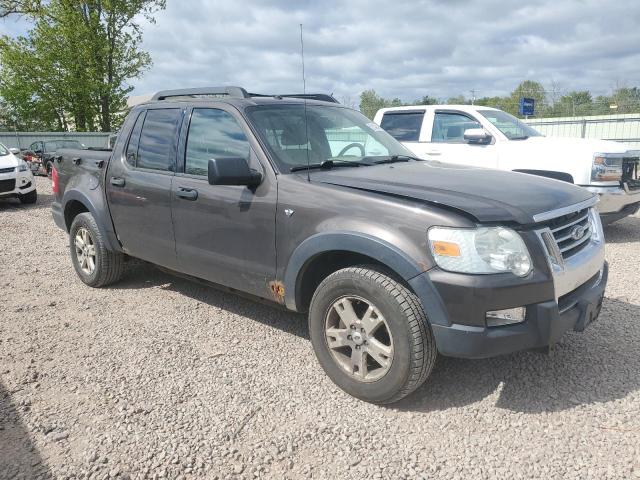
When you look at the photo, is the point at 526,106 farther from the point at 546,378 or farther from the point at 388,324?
the point at 388,324

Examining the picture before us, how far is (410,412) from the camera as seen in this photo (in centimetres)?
300

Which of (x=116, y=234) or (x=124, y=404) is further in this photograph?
(x=116, y=234)

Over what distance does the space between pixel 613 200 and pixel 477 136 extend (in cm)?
199

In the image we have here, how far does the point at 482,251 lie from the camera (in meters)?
2.64

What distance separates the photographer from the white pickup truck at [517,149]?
6891mm

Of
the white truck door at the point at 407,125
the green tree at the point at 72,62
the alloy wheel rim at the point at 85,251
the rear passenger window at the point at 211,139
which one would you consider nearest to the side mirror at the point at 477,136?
the white truck door at the point at 407,125

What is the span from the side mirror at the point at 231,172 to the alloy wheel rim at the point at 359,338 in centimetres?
100

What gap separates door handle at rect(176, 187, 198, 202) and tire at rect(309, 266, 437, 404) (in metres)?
1.30

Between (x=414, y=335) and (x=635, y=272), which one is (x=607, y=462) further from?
(x=635, y=272)

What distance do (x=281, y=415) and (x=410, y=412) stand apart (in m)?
0.75

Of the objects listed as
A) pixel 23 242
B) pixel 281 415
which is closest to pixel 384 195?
pixel 281 415

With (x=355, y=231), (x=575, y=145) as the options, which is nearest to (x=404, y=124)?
(x=575, y=145)

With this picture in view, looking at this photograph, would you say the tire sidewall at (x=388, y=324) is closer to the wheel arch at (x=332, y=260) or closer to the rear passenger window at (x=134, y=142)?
the wheel arch at (x=332, y=260)

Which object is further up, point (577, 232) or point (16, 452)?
point (577, 232)
